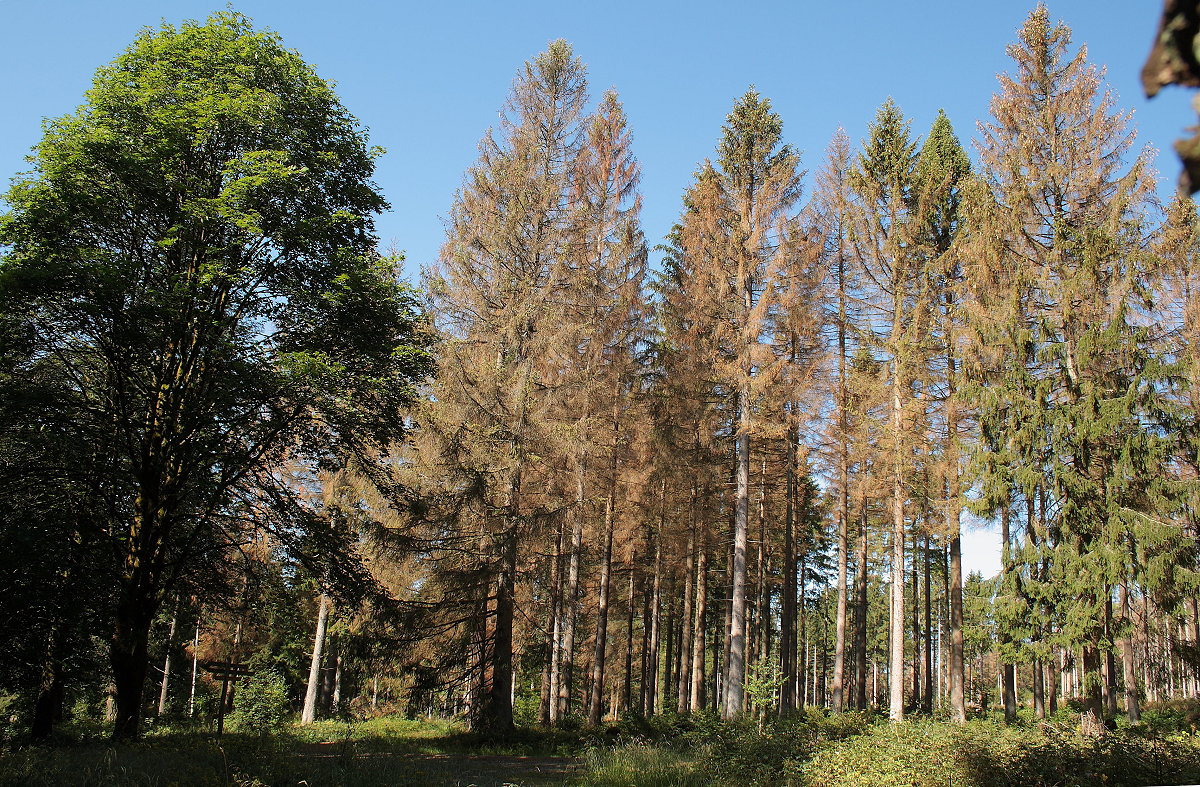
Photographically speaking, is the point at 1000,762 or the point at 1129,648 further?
the point at 1129,648

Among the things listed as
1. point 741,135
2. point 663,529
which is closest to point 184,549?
point 663,529

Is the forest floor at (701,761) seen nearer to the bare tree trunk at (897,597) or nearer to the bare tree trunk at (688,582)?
the bare tree trunk at (897,597)

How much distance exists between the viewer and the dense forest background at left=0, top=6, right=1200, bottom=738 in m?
11.0

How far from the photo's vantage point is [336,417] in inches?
456

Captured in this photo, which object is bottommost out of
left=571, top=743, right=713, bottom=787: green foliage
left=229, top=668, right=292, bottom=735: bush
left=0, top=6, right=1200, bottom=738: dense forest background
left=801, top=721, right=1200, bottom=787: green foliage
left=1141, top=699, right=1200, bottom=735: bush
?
left=229, top=668, right=292, bottom=735: bush

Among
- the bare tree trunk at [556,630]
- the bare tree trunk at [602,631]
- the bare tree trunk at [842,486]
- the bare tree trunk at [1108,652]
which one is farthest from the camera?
the bare tree trunk at [556,630]

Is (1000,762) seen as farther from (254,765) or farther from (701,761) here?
(254,765)

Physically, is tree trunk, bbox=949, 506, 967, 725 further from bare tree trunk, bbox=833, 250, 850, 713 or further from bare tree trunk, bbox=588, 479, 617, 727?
bare tree trunk, bbox=588, 479, 617, 727

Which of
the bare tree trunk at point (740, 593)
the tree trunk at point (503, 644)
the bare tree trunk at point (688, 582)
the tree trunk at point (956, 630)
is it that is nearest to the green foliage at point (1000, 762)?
the bare tree trunk at point (740, 593)

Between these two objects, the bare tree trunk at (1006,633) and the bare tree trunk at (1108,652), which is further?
the bare tree trunk at (1006,633)

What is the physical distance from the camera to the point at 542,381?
18109 millimetres

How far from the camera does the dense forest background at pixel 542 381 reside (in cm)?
1098

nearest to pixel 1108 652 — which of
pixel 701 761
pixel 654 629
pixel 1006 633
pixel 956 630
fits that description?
pixel 1006 633

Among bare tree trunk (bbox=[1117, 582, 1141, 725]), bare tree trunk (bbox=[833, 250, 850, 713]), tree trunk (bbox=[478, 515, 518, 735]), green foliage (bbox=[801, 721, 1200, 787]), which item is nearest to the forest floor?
green foliage (bbox=[801, 721, 1200, 787])
